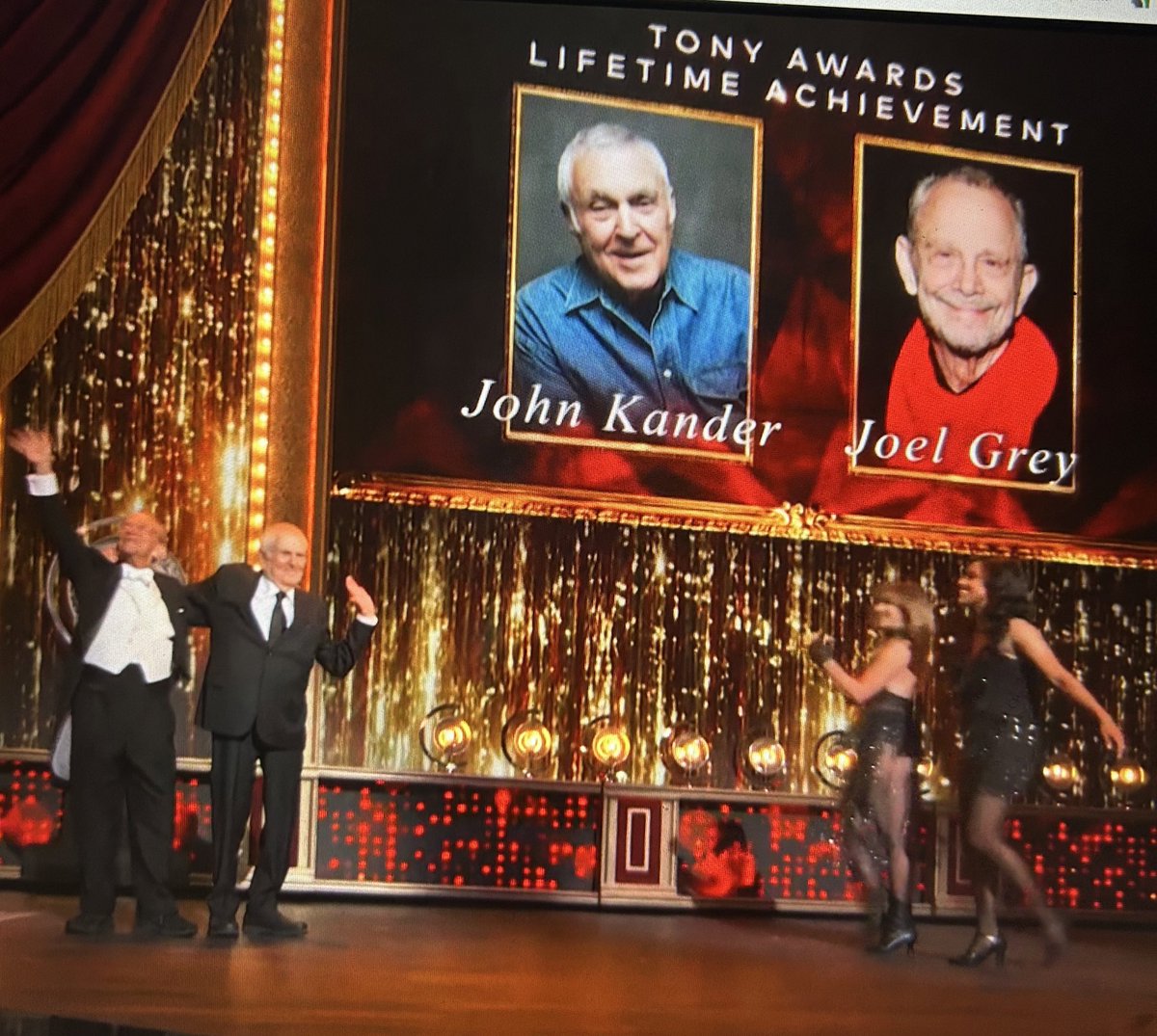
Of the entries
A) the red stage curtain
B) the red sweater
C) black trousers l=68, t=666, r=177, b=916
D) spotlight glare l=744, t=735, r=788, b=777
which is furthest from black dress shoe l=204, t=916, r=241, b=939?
the red sweater

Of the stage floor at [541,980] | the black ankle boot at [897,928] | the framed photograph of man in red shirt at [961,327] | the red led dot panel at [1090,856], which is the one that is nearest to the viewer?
the stage floor at [541,980]

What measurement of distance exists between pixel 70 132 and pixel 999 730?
3.84 meters

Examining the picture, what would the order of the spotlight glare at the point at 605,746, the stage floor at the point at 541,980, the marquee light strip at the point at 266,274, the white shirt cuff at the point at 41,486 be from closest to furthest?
the stage floor at the point at 541,980 → the white shirt cuff at the point at 41,486 → the marquee light strip at the point at 266,274 → the spotlight glare at the point at 605,746

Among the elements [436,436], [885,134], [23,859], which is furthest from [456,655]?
[885,134]

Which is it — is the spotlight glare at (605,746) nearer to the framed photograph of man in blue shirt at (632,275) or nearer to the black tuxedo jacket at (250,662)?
the framed photograph of man in blue shirt at (632,275)

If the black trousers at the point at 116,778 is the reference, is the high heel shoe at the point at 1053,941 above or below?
below

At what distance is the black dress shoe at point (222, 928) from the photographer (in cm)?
512

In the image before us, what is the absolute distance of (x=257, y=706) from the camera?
5.19 metres

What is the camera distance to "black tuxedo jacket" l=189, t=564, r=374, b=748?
204 inches

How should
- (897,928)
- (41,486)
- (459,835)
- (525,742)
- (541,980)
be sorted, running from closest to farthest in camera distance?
1. (541,980)
2. (41,486)
3. (897,928)
4. (459,835)
5. (525,742)

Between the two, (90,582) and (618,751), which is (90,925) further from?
(618,751)

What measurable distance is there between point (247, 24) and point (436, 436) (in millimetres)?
1769

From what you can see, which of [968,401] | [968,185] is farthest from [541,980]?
[968,185]

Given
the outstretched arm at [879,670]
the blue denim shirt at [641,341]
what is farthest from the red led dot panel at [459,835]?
the blue denim shirt at [641,341]
